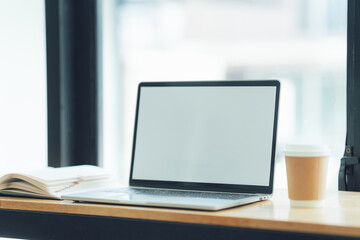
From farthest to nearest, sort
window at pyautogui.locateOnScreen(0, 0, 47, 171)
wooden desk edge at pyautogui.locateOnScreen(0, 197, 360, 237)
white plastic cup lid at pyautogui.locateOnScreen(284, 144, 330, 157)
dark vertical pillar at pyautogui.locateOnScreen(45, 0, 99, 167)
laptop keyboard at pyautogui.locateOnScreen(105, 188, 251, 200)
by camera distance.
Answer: dark vertical pillar at pyautogui.locateOnScreen(45, 0, 99, 167)
window at pyautogui.locateOnScreen(0, 0, 47, 171)
laptop keyboard at pyautogui.locateOnScreen(105, 188, 251, 200)
white plastic cup lid at pyautogui.locateOnScreen(284, 144, 330, 157)
wooden desk edge at pyautogui.locateOnScreen(0, 197, 360, 237)

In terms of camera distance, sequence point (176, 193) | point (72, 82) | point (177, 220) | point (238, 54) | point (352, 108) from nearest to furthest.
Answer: point (177, 220)
point (176, 193)
point (352, 108)
point (238, 54)
point (72, 82)

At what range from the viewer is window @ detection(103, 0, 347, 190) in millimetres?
1521

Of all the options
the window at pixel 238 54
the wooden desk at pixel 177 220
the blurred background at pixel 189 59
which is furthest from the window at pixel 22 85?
the wooden desk at pixel 177 220

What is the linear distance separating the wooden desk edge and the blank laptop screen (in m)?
0.29

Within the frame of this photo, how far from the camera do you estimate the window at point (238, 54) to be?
1.52 m

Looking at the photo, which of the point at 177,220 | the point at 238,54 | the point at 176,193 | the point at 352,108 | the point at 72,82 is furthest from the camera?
the point at 72,82

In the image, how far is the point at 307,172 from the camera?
1081 mm

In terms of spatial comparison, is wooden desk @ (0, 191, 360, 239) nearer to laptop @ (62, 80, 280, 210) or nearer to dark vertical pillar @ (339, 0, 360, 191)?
laptop @ (62, 80, 280, 210)

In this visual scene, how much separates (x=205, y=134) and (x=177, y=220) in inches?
14.7

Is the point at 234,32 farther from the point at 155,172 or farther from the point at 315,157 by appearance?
the point at 315,157

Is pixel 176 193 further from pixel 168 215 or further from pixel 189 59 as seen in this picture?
pixel 189 59

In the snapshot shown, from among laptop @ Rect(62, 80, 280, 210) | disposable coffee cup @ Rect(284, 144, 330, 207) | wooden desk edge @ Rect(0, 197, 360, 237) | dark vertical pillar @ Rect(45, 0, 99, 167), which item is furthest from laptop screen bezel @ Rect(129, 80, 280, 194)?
dark vertical pillar @ Rect(45, 0, 99, 167)

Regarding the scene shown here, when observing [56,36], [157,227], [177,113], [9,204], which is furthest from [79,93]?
[157,227]

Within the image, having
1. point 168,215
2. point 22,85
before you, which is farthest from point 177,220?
point 22,85
